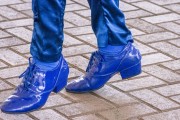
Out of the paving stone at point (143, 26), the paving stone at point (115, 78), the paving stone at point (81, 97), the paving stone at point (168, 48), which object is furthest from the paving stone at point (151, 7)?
the paving stone at point (81, 97)

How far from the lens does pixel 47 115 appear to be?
364 centimetres

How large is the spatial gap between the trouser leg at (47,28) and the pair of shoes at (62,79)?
97 millimetres

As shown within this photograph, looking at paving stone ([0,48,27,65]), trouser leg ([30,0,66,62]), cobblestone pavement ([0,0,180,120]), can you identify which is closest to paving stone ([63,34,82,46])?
cobblestone pavement ([0,0,180,120])

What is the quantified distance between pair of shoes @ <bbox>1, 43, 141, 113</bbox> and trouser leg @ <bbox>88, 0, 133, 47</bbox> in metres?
0.10

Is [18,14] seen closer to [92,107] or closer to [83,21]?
[83,21]

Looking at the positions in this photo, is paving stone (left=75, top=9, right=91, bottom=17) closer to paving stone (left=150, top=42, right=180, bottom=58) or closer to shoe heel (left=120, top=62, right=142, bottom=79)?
paving stone (left=150, top=42, right=180, bottom=58)

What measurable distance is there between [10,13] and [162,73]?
143 cm

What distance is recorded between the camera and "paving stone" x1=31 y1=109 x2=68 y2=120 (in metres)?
3.62

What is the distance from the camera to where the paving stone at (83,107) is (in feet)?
12.1

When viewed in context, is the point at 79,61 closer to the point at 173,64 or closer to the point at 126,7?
the point at 173,64

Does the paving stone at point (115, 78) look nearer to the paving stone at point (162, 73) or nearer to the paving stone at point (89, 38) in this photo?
the paving stone at point (162, 73)

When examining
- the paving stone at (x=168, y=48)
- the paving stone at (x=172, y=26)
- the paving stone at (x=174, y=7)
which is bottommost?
the paving stone at (x=168, y=48)

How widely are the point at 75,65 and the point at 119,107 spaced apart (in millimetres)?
616

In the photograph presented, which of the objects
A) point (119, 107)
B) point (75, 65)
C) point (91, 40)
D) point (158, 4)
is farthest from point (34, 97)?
point (158, 4)
